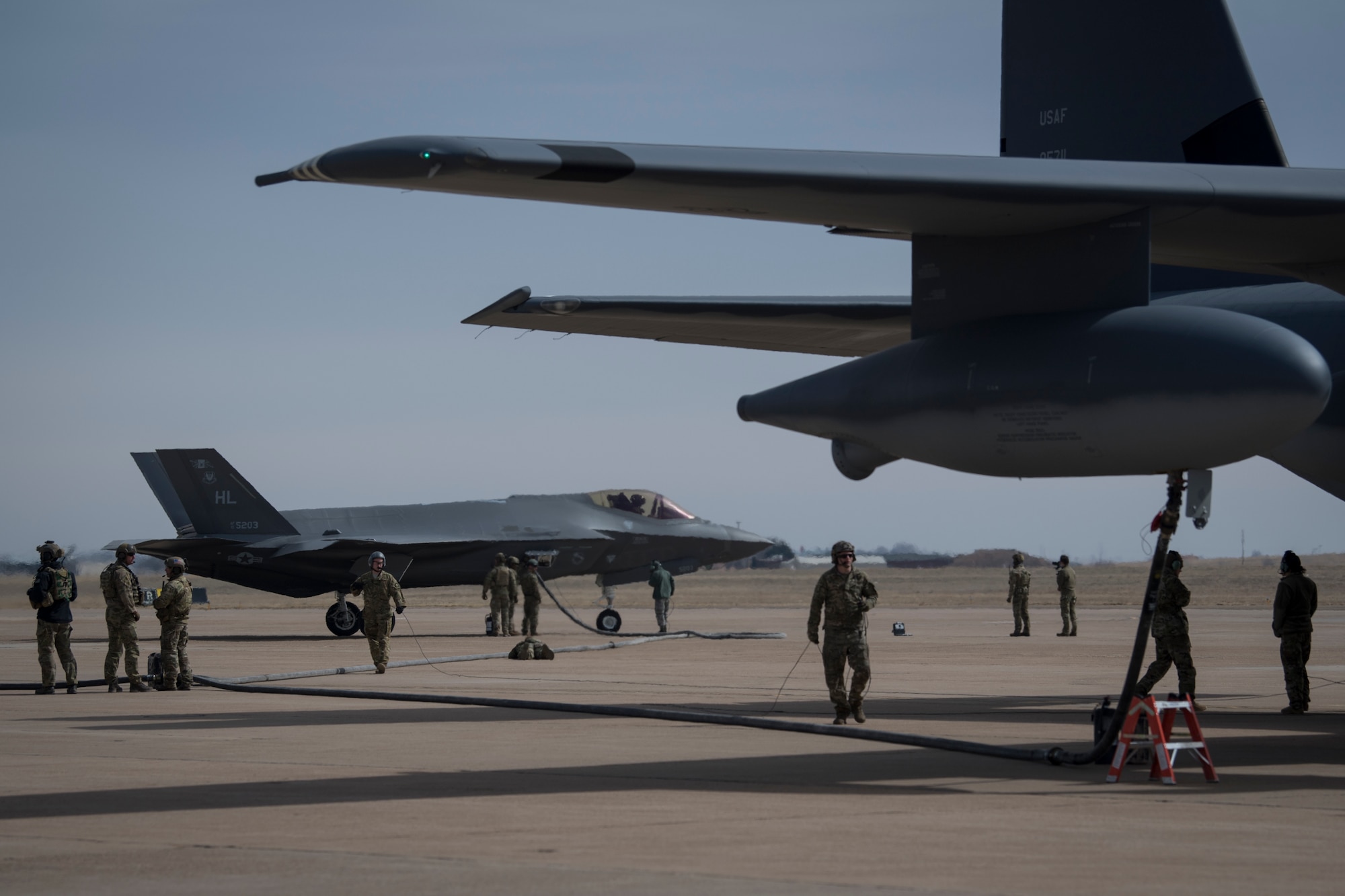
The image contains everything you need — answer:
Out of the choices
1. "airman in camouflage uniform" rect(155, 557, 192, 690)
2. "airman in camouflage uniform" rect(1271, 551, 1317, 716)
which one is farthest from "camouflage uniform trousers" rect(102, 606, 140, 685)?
"airman in camouflage uniform" rect(1271, 551, 1317, 716)

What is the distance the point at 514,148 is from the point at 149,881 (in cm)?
410

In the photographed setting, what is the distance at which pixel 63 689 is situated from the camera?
18.2 m

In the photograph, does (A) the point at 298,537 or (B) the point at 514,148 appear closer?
(B) the point at 514,148

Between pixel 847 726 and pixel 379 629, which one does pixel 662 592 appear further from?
pixel 847 726

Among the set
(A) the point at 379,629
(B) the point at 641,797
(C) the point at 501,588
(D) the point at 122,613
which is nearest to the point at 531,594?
(C) the point at 501,588

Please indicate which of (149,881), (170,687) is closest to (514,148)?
(149,881)

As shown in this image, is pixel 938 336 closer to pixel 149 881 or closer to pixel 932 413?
pixel 932 413

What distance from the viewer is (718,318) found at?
43.6 feet

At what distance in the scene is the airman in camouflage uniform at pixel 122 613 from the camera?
17.6 metres

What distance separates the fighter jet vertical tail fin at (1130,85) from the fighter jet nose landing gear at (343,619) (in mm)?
21801

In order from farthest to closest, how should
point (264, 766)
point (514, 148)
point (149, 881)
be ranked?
point (264, 766) < point (514, 148) < point (149, 881)

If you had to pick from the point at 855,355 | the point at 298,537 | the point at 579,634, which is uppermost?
the point at 855,355

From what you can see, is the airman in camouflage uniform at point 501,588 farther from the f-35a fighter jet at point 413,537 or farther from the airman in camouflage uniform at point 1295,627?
the airman in camouflage uniform at point 1295,627

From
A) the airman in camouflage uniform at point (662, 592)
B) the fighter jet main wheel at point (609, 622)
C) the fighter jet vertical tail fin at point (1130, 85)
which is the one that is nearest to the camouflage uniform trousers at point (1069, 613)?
the airman in camouflage uniform at point (662, 592)
